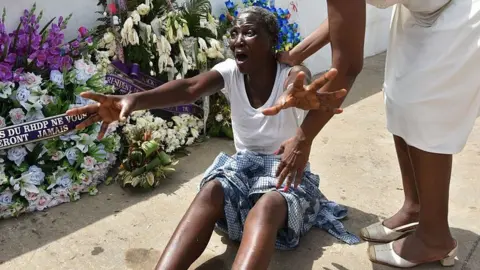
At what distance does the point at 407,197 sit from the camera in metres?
2.59

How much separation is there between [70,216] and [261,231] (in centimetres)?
128

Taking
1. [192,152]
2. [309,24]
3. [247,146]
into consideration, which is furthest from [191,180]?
[309,24]

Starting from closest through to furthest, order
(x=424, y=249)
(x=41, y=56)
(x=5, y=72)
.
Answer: (x=424, y=249) → (x=5, y=72) → (x=41, y=56)

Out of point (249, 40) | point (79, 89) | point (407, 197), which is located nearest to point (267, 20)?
point (249, 40)

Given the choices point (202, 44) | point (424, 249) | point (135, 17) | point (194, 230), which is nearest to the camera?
point (194, 230)

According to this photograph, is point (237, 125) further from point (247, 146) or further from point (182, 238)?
point (182, 238)

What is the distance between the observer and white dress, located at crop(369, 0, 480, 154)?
2043 mm

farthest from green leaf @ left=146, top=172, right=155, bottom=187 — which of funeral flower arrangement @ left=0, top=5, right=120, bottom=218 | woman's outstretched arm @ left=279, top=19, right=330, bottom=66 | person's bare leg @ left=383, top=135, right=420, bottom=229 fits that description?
person's bare leg @ left=383, top=135, right=420, bottom=229

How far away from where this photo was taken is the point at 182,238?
218cm

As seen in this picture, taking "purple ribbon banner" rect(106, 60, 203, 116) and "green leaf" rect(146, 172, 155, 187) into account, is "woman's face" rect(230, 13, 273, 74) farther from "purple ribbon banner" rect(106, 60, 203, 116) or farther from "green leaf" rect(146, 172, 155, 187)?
"purple ribbon banner" rect(106, 60, 203, 116)

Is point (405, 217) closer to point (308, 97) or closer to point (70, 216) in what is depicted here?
point (308, 97)

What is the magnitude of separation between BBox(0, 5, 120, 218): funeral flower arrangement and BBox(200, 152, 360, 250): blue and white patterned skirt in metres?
0.98

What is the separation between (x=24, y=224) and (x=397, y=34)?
6.92 feet

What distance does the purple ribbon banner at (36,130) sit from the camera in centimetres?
287
